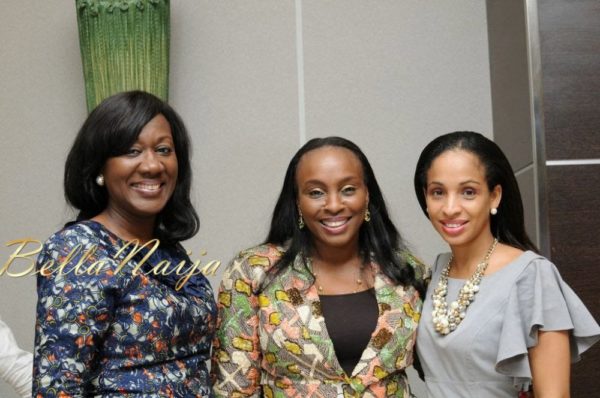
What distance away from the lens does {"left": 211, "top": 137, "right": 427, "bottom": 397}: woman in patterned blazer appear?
2164 mm

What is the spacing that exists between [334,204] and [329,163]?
127 mm

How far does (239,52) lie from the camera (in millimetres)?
3656

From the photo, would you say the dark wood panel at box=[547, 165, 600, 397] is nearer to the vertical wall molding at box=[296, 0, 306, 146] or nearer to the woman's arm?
the woman's arm

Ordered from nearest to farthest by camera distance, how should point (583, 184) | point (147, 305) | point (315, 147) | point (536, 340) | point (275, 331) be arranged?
1. point (147, 305)
2. point (536, 340)
3. point (275, 331)
4. point (315, 147)
5. point (583, 184)

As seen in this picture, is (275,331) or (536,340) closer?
(536,340)

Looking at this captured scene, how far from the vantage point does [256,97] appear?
3.64m

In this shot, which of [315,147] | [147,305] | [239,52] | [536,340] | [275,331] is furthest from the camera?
[239,52]

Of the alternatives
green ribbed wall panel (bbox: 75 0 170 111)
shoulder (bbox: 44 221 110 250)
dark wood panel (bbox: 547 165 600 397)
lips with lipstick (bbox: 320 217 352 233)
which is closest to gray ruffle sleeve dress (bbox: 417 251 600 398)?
lips with lipstick (bbox: 320 217 352 233)

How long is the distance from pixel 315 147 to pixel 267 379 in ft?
2.18

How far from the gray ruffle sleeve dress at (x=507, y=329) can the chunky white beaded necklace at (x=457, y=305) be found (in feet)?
0.05

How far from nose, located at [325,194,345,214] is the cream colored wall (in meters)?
1.36

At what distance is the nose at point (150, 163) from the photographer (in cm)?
189

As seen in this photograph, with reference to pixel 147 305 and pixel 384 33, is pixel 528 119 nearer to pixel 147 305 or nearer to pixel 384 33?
pixel 384 33

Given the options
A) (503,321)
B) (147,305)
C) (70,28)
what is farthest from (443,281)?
(70,28)
